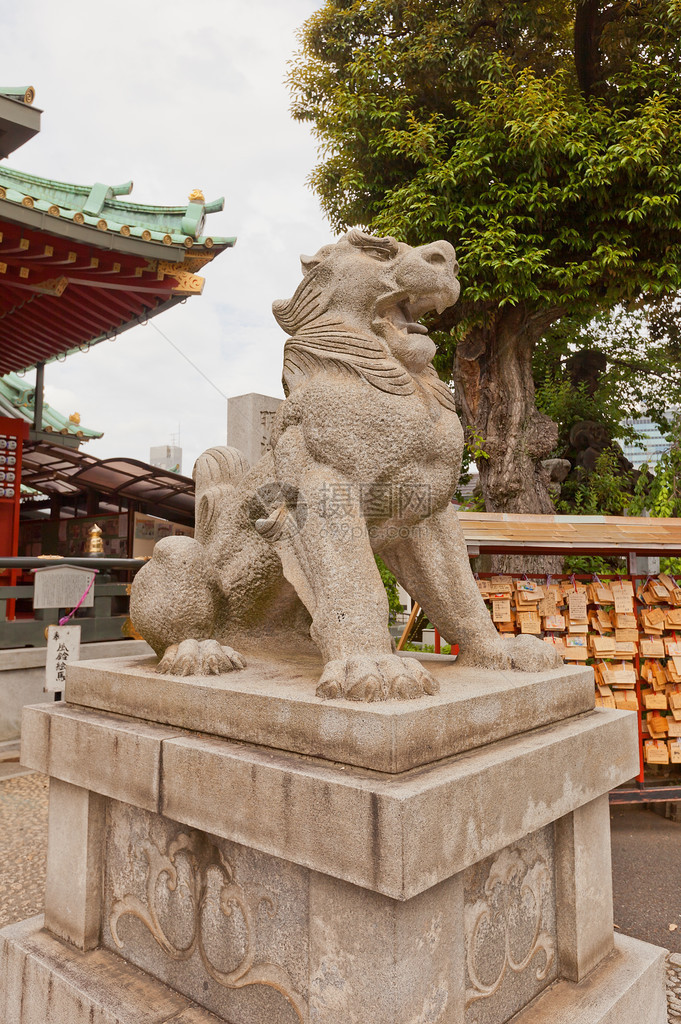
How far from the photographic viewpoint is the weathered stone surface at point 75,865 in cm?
207

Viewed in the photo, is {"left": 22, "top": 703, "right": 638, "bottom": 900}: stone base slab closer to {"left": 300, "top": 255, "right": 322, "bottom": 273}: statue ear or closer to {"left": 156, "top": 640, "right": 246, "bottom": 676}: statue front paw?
{"left": 156, "top": 640, "right": 246, "bottom": 676}: statue front paw

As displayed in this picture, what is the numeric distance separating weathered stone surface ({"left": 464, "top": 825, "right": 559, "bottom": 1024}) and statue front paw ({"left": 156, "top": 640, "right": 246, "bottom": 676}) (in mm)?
895

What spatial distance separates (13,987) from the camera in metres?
2.10

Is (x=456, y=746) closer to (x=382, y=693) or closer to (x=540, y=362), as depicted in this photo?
(x=382, y=693)

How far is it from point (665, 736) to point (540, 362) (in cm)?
897

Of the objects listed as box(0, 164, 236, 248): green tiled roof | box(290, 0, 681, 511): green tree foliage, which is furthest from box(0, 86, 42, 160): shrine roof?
box(290, 0, 681, 511): green tree foliage

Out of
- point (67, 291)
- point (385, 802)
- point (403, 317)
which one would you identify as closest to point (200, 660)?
point (385, 802)

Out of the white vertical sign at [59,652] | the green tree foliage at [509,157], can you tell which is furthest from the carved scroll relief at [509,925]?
the green tree foliage at [509,157]

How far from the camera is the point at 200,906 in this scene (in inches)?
70.4

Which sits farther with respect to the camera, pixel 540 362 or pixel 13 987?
pixel 540 362

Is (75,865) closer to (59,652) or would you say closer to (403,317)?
(403,317)

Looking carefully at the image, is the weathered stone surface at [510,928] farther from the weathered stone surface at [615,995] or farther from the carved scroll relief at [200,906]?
the carved scroll relief at [200,906]

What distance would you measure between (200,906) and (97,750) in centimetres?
55

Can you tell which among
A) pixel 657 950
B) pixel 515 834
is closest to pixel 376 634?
pixel 515 834
